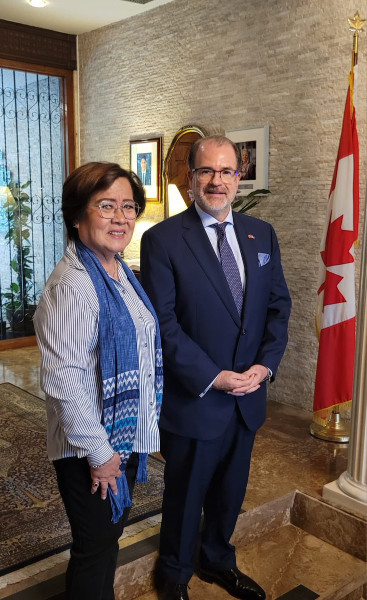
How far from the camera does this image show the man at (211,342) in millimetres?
2109

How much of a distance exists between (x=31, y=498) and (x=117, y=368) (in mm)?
1752

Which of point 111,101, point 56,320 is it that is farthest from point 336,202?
point 111,101

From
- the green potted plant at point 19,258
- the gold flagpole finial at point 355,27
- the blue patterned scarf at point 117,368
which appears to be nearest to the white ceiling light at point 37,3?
the green potted plant at point 19,258

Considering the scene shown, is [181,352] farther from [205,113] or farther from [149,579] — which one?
[205,113]

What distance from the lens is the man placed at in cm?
211

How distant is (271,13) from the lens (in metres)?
4.46

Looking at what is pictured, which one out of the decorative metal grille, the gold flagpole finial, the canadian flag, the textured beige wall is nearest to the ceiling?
the textured beige wall

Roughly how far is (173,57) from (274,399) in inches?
125

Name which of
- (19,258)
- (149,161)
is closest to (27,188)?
(19,258)

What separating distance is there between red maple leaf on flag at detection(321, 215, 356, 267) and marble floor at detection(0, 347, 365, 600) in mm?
1160

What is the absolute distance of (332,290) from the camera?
371 cm

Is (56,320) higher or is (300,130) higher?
(300,130)

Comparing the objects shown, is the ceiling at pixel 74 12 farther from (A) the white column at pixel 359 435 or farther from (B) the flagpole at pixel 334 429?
(A) the white column at pixel 359 435

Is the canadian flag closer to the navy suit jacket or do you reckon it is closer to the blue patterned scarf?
the navy suit jacket
